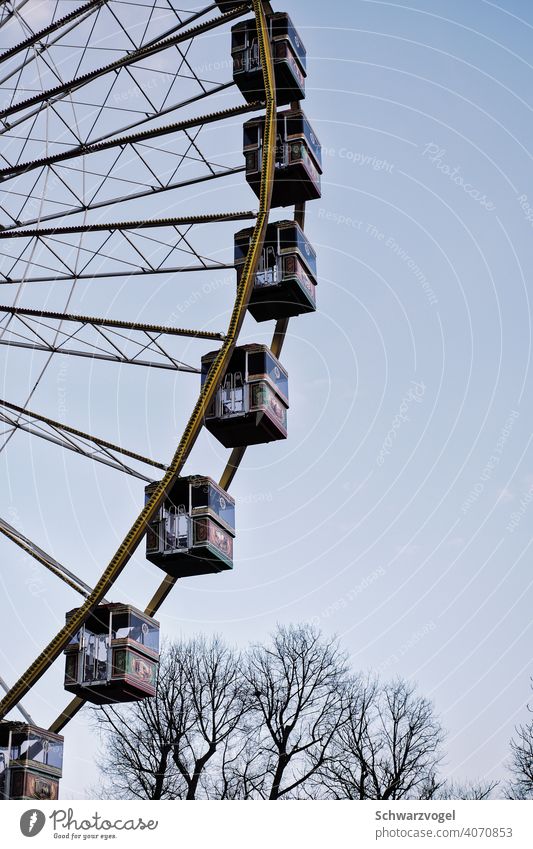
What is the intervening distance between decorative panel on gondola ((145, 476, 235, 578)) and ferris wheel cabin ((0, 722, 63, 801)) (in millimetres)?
3481

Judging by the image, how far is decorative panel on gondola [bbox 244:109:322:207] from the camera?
86.5ft

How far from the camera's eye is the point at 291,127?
27094mm

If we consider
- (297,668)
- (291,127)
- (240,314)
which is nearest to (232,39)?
(291,127)

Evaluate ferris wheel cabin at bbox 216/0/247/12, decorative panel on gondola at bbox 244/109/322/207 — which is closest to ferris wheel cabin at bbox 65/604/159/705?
decorative panel on gondola at bbox 244/109/322/207

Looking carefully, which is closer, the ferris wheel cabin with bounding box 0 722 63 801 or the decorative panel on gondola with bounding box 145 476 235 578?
the ferris wheel cabin with bounding box 0 722 63 801

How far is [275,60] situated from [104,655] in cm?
1309

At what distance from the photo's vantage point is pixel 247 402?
23.5m

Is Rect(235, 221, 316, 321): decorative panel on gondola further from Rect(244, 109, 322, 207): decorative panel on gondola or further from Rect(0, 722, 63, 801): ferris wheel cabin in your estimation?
Rect(0, 722, 63, 801): ferris wheel cabin

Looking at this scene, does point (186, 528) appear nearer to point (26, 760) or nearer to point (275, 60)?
point (26, 760)

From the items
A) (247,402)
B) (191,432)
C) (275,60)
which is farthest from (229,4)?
(191,432)

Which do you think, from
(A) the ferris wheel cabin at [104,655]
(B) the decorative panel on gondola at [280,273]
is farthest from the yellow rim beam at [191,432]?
(B) the decorative panel on gondola at [280,273]

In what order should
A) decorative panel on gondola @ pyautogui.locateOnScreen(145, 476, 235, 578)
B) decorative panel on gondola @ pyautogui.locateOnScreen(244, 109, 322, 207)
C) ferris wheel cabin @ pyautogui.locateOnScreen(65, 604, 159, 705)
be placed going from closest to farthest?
1. ferris wheel cabin @ pyautogui.locateOnScreen(65, 604, 159, 705)
2. decorative panel on gondola @ pyautogui.locateOnScreen(145, 476, 235, 578)
3. decorative panel on gondola @ pyautogui.locateOnScreen(244, 109, 322, 207)

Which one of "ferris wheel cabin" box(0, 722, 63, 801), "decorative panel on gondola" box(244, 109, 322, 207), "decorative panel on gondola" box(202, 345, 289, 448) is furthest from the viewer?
"decorative panel on gondola" box(244, 109, 322, 207)
